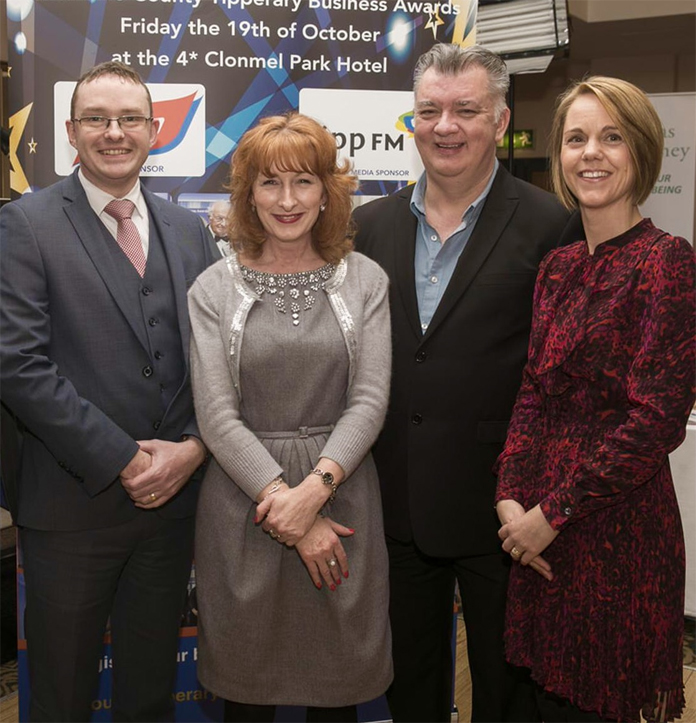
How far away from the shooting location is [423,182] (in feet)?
7.63

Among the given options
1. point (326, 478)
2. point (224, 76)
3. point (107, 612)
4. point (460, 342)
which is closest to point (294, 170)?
point (460, 342)

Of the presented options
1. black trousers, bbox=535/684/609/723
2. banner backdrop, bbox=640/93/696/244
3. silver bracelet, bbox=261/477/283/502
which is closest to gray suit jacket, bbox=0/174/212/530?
silver bracelet, bbox=261/477/283/502

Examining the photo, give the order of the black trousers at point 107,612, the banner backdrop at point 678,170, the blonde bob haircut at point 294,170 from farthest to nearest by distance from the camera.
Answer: the banner backdrop at point 678,170, the black trousers at point 107,612, the blonde bob haircut at point 294,170

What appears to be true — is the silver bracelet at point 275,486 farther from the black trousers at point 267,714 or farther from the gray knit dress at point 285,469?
the black trousers at point 267,714

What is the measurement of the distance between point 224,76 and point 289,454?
1.47 meters

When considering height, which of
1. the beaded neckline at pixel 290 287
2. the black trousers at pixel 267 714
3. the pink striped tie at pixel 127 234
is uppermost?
the pink striped tie at pixel 127 234

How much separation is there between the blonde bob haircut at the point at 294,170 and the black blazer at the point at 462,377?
245 millimetres

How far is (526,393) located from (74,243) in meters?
1.15

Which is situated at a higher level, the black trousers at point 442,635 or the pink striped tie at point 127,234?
the pink striped tie at point 127,234

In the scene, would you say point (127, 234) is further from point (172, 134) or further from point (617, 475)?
point (617, 475)

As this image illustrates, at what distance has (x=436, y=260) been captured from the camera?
218cm

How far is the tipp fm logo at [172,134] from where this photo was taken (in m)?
2.73

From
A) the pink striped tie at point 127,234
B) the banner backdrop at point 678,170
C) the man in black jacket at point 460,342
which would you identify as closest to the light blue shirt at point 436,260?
the man in black jacket at point 460,342

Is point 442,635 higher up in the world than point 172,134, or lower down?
lower down
